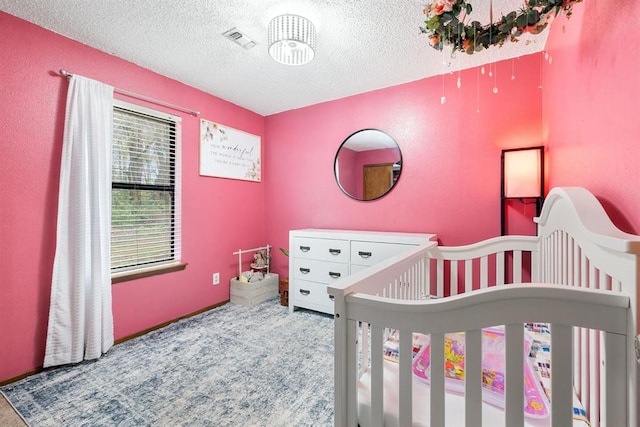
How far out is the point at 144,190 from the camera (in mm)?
2373

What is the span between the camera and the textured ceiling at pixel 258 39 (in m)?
1.61

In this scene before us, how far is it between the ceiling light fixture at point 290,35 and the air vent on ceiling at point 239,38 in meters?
0.26

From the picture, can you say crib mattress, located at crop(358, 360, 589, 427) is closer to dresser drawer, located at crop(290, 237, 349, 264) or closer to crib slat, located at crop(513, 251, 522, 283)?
crib slat, located at crop(513, 251, 522, 283)

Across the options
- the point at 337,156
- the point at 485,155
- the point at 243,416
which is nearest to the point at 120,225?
the point at 243,416

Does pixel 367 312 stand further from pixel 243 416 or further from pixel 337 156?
pixel 337 156

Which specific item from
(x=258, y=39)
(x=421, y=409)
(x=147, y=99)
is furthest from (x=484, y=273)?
(x=147, y=99)

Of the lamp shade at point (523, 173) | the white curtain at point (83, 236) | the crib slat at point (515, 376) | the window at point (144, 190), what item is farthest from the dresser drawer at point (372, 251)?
the white curtain at point (83, 236)

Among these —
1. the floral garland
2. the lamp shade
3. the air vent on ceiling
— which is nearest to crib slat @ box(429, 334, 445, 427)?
the floral garland

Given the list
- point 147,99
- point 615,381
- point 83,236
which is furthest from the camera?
point 147,99

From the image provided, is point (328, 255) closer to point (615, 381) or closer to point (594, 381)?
point (594, 381)

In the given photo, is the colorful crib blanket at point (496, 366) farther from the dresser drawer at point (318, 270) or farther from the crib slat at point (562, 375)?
the dresser drawer at point (318, 270)

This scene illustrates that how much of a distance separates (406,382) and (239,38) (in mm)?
2156

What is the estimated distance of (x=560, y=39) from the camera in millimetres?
1510

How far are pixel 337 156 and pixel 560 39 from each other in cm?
188
